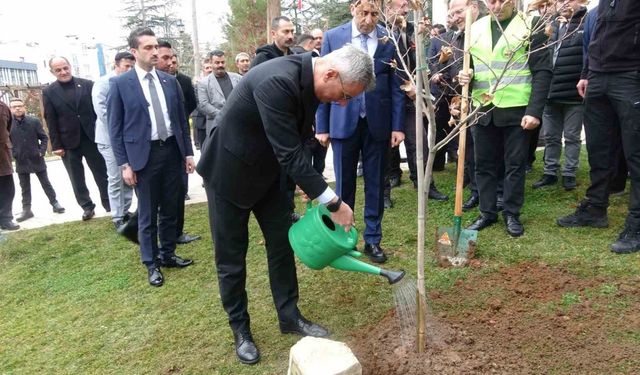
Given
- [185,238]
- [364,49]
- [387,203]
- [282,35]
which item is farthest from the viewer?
→ [387,203]

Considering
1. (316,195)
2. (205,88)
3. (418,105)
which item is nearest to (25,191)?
(205,88)

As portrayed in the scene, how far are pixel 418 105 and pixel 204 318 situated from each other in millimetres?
2067

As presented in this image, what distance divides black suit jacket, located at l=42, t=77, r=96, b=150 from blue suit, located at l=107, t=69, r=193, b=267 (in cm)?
226

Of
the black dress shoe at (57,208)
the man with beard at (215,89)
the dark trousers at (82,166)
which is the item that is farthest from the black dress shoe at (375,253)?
the black dress shoe at (57,208)

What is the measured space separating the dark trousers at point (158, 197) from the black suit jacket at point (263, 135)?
1.32m

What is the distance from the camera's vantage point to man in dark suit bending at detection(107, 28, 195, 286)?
12.5 feet

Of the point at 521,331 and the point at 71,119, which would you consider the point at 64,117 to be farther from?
the point at 521,331

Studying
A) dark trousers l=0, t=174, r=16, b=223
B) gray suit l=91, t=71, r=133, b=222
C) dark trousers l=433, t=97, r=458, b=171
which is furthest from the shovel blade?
dark trousers l=0, t=174, r=16, b=223

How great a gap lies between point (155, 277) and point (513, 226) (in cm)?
303

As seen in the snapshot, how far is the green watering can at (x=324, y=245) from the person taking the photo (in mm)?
2365

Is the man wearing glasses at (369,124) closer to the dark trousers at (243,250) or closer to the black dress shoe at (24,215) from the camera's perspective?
the dark trousers at (243,250)

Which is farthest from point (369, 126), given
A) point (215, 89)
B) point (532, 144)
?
point (532, 144)

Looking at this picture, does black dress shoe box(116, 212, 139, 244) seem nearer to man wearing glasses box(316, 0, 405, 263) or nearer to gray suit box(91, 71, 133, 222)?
→ gray suit box(91, 71, 133, 222)

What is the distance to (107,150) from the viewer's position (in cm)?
551
